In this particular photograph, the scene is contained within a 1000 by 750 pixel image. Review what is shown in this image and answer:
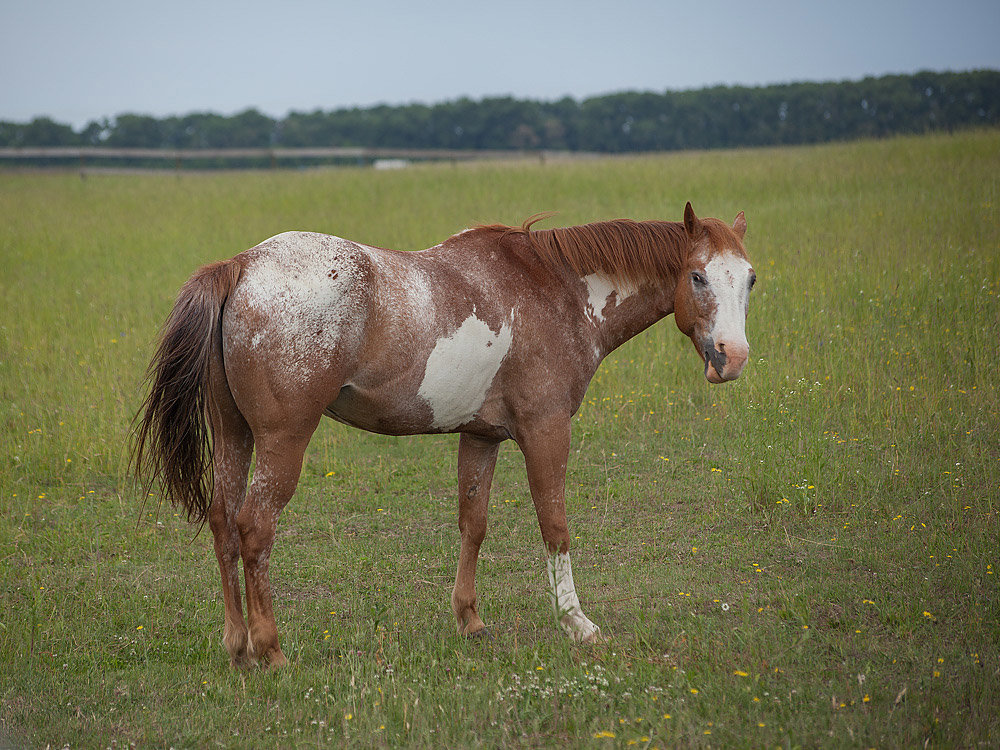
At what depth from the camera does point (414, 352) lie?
3840 mm

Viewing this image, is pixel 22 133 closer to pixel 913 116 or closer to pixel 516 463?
pixel 913 116

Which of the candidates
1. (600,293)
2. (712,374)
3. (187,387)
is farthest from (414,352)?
(712,374)

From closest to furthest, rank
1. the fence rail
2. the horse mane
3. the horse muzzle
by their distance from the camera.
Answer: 1. the horse muzzle
2. the horse mane
3. the fence rail

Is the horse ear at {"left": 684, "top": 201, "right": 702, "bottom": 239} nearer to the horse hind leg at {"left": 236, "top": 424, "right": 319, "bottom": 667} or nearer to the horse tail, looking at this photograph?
the horse hind leg at {"left": 236, "top": 424, "right": 319, "bottom": 667}

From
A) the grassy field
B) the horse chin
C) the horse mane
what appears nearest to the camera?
the grassy field

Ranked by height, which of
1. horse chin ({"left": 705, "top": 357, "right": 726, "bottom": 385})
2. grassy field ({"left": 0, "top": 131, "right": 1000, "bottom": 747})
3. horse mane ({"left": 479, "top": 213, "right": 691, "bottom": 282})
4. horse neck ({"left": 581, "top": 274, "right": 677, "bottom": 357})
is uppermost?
horse mane ({"left": 479, "top": 213, "right": 691, "bottom": 282})

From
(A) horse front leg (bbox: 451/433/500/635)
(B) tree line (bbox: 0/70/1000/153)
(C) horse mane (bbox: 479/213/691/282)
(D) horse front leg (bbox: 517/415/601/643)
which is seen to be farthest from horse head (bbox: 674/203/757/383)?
(B) tree line (bbox: 0/70/1000/153)

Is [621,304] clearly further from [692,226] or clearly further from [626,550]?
[626,550]

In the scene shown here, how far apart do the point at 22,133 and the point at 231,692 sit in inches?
1685

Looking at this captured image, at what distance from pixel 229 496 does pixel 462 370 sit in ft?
4.20

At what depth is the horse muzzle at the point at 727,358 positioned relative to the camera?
4004mm

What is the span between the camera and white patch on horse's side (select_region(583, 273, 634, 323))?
14.6 ft

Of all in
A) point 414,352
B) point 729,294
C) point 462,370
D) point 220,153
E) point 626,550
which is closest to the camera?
point 414,352

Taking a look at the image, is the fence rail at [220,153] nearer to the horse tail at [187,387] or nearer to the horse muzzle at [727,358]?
the horse muzzle at [727,358]
